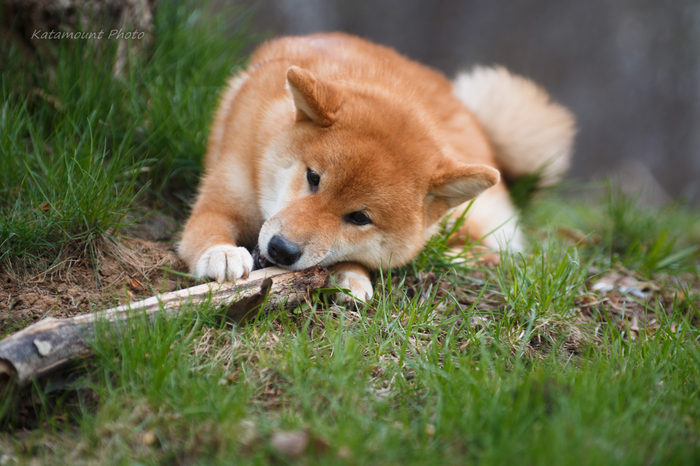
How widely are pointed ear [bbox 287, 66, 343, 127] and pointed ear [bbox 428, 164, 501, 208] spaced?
0.67 metres

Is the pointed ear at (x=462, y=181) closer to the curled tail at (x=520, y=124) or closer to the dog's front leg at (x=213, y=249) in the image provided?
the dog's front leg at (x=213, y=249)

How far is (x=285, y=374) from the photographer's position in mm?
1974

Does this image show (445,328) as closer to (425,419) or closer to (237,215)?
(425,419)

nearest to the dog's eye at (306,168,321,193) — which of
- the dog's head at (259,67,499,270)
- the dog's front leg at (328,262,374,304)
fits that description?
the dog's head at (259,67,499,270)

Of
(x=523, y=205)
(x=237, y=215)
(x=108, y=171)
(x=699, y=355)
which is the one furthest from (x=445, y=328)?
(x=523, y=205)

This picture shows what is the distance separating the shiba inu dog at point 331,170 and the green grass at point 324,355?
29 centimetres

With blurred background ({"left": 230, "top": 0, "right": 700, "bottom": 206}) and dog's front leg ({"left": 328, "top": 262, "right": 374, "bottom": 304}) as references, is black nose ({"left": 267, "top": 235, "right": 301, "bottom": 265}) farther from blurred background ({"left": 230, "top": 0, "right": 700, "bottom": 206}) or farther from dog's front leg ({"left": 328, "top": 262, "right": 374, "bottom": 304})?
blurred background ({"left": 230, "top": 0, "right": 700, "bottom": 206})

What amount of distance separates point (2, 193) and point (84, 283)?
731 millimetres

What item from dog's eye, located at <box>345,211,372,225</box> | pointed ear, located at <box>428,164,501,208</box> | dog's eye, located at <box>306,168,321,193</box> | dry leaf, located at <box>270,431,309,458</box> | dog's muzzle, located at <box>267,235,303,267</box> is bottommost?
dry leaf, located at <box>270,431,309,458</box>

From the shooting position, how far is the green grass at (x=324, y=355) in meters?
1.64

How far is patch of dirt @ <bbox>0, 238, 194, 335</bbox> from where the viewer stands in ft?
7.52

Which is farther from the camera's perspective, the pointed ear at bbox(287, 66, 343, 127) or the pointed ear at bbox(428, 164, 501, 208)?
the pointed ear at bbox(428, 164, 501, 208)

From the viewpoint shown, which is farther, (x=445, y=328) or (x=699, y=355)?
(x=445, y=328)

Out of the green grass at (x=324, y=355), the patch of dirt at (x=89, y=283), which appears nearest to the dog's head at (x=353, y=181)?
Result: the green grass at (x=324, y=355)
